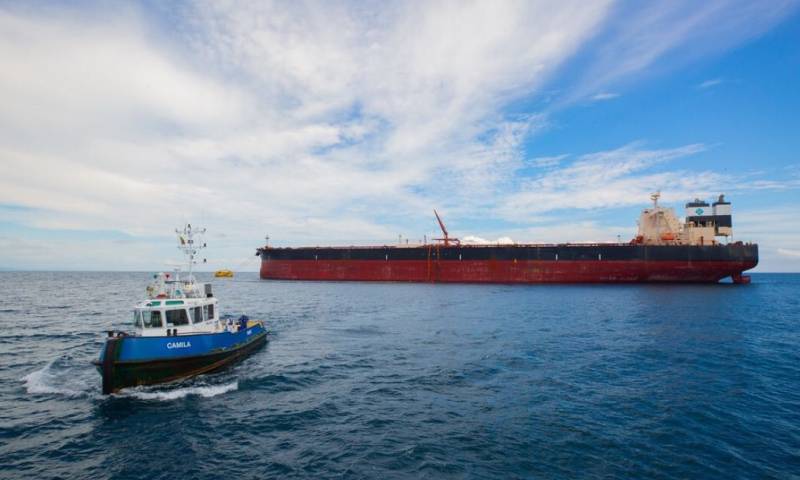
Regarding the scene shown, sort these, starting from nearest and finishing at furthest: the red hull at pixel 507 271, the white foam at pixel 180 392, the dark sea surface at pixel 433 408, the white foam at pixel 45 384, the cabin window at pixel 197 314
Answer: the dark sea surface at pixel 433 408
the white foam at pixel 180 392
the white foam at pixel 45 384
the cabin window at pixel 197 314
the red hull at pixel 507 271

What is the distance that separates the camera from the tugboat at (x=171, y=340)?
1606cm

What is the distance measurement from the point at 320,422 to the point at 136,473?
5155mm

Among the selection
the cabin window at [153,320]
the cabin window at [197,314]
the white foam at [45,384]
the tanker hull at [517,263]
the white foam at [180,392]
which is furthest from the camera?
the tanker hull at [517,263]

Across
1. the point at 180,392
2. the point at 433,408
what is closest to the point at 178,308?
the point at 180,392

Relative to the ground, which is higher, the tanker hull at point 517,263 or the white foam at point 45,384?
the tanker hull at point 517,263

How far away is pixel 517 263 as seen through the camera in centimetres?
6475

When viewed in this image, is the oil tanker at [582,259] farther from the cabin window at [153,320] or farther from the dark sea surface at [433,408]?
the cabin window at [153,320]

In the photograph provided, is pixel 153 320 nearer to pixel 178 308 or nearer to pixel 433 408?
pixel 178 308

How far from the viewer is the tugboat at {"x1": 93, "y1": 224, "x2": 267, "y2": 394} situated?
52.7 ft

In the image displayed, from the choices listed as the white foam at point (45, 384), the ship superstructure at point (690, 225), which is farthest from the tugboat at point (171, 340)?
the ship superstructure at point (690, 225)

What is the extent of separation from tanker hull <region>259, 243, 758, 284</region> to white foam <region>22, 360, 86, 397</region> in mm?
55661

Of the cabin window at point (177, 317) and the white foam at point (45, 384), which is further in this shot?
the cabin window at point (177, 317)

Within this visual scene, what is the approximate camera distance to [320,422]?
13.3 m

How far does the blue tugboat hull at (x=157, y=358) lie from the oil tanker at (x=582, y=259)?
2076 inches
